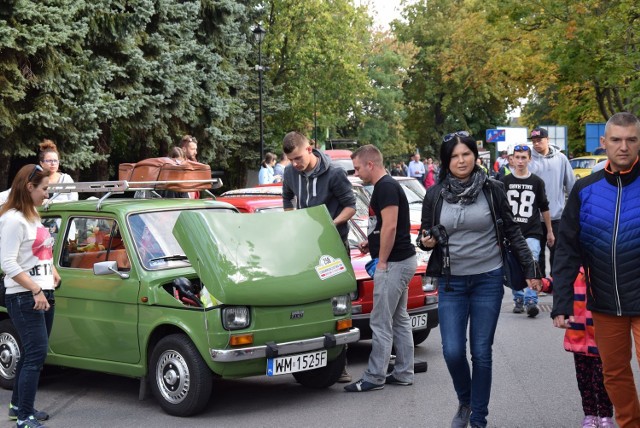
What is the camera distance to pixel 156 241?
8.16 meters

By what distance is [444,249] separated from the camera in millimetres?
6258

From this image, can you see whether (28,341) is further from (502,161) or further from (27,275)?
(502,161)

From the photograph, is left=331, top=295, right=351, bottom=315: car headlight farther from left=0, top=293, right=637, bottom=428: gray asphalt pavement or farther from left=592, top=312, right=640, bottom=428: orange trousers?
left=592, top=312, right=640, bottom=428: orange trousers

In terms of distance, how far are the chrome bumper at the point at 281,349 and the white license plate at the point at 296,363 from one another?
0.06 meters

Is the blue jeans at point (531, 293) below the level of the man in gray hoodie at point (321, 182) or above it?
below

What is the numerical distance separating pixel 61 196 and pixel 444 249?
18.3 feet

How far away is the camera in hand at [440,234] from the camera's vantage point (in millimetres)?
6207

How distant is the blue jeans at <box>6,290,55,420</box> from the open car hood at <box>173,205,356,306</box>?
1177mm

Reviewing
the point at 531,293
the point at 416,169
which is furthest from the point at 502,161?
the point at 531,293

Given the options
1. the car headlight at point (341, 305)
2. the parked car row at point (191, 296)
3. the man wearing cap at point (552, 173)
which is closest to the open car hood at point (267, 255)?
the parked car row at point (191, 296)

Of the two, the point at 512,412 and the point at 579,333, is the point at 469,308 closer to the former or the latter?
the point at 579,333

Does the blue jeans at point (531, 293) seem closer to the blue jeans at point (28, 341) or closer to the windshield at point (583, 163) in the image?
the blue jeans at point (28, 341)

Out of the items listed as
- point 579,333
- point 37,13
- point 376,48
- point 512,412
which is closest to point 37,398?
point 512,412

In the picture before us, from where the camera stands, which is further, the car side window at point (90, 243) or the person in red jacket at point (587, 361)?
the car side window at point (90, 243)
